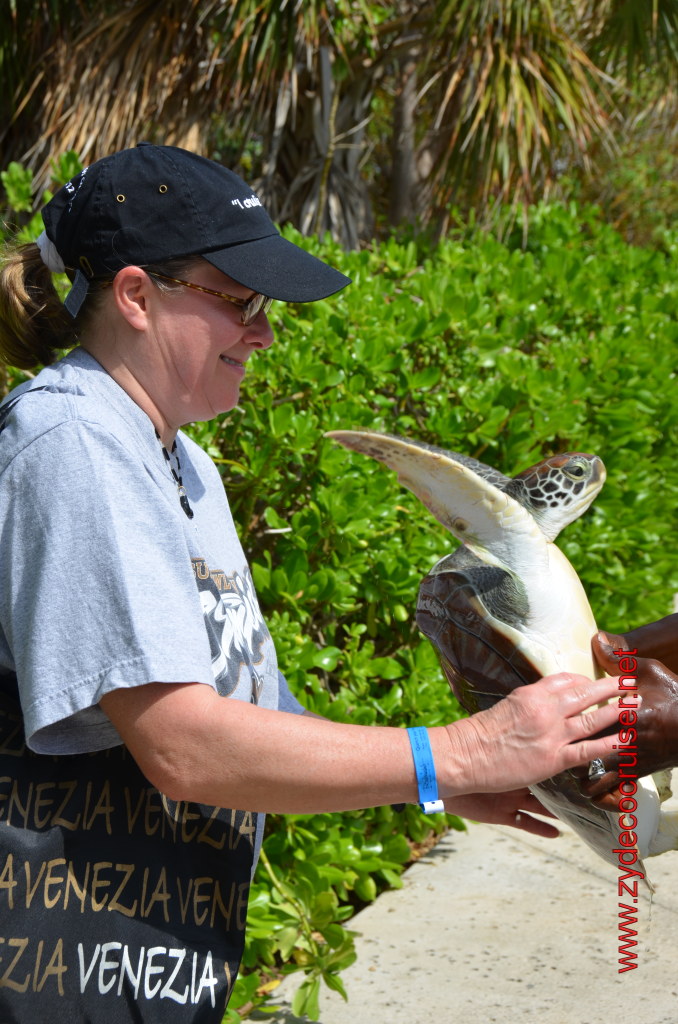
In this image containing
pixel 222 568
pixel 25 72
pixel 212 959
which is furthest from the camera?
pixel 25 72

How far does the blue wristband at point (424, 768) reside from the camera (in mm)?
1220

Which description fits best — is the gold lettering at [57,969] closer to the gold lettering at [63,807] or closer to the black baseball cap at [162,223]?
the gold lettering at [63,807]

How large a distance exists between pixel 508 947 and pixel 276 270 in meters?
2.19

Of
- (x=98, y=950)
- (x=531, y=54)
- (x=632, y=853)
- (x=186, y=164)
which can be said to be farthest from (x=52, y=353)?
(x=531, y=54)

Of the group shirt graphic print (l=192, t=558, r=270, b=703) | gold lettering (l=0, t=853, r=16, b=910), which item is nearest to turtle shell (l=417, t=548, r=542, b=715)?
shirt graphic print (l=192, t=558, r=270, b=703)

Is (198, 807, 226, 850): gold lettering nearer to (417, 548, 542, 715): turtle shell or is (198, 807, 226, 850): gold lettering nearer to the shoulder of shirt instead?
(417, 548, 542, 715): turtle shell

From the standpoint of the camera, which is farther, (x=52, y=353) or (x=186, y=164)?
(x=52, y=353)

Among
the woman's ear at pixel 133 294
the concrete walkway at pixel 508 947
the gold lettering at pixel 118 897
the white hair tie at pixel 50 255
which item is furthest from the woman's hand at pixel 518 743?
the concrete walkway at pixel 508 947

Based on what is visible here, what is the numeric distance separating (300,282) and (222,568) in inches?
18.6

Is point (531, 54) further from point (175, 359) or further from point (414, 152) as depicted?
point (175, 359)

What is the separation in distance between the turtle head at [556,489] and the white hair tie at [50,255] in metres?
0.81

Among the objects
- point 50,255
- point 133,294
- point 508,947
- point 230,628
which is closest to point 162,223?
point 133,294

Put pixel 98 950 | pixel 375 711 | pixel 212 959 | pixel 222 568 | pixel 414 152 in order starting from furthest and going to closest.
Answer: pixel 414 152, pixel 375 711, pixel 222 568, pixel 212 959, pixel 98 950

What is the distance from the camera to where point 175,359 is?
4.57 feet
